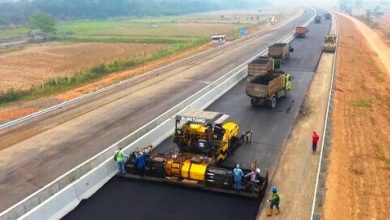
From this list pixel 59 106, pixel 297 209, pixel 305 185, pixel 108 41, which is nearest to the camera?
pixel 297 209

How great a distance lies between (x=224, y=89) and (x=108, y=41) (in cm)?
5132

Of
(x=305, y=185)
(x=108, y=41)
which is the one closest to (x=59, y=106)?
(x=305, y=185)

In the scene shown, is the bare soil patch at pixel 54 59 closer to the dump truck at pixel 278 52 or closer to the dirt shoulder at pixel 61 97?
the dirt shoulder at pixel 61 97

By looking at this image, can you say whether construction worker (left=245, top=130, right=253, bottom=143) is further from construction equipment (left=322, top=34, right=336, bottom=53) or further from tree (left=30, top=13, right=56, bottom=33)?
tree (left=30, top=13, right=56, bottom=33)

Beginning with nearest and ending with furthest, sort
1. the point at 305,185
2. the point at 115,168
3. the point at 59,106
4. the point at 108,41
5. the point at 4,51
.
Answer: the point at 305,185 < the point at 115,168 < the point at 59,106 < the point at 4,51 < the point at 108,41

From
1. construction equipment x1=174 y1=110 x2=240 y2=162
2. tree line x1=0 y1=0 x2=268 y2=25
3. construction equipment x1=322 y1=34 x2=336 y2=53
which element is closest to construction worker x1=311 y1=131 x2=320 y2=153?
construction equipment x1=174 y1=110 x2=240 y2=162

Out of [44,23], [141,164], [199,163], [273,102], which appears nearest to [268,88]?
[273,102]

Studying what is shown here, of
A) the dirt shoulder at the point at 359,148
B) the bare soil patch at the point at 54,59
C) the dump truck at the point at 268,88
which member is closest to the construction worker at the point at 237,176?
the dirt shoulder at the point at 359,148

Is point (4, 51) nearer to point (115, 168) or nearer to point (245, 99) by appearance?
point (245, 99)

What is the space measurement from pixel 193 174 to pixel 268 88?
41.9ft

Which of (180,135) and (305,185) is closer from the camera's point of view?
(305,185)

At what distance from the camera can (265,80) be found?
1259 inches

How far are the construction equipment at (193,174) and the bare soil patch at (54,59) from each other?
28.5 meters

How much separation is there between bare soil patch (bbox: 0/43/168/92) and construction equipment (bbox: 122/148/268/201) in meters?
28.5
